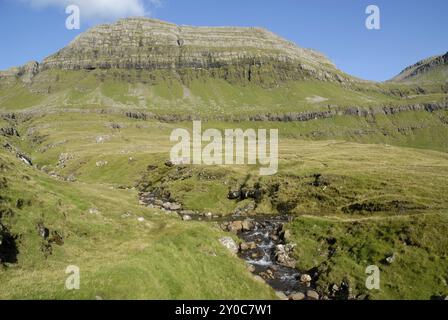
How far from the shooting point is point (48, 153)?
611 feet

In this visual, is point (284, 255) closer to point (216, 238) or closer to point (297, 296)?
point (216, 238)

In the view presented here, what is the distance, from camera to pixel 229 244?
57.3 metres

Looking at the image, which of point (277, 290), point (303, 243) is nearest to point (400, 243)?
point (303, 243)

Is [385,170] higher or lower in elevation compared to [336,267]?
higher

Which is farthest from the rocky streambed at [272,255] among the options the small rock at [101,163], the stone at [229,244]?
the small rock at [101,163]

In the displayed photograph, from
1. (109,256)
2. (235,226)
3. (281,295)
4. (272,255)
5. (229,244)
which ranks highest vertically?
(109,256)

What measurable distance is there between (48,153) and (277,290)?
549 ft

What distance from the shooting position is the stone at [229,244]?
5624 centimetres

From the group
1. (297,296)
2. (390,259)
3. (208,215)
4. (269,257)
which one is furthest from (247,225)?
(390,259)

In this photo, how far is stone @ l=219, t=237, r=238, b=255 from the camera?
5624 cm

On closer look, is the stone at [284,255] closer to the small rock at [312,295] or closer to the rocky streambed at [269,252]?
the rocky streambed at [269,252]

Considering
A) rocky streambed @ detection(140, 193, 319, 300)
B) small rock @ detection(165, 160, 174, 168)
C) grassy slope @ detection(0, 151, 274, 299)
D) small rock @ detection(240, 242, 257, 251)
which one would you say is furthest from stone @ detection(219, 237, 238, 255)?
small rock @ detection(165, 160, 174, 168)

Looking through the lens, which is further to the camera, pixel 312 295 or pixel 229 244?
pixel 229 244
